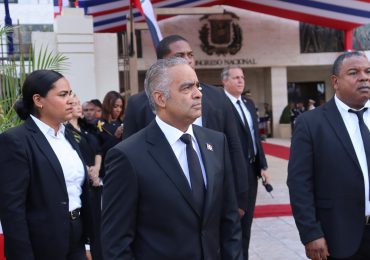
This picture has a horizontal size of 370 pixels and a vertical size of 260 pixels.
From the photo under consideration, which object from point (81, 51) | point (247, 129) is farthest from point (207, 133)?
point (81, 51)

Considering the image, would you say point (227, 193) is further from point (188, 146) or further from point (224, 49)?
point (224, 49)

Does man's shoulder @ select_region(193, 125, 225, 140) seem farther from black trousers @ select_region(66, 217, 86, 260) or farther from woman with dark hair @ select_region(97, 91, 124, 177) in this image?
woman with dark hair @ select_region(97, 91, 124, 177)

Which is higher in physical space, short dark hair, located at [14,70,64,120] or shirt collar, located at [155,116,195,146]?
short dark hair, located at [14,70,64,120]

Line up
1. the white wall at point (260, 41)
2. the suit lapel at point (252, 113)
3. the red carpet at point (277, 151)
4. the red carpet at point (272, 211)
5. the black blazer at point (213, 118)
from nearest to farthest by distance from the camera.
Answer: the black blazer at point (213, 118) → the suit lapel at point (252, 113) → the red carpet at point (272, 211) → the red carpet at point (277, 151) → the white wall at point (260, 41)

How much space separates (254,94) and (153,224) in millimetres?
23604

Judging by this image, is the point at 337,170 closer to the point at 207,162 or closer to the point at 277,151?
the point at 207,162

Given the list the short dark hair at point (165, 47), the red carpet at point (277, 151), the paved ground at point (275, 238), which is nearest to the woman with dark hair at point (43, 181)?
the short dark hair at point (165, 47)

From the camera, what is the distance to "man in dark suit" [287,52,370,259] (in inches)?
127

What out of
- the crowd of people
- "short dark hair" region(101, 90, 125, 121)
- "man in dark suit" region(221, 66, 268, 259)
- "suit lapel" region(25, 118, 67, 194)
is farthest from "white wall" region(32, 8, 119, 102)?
"suit lapel" region(25, 118, 67, 194)

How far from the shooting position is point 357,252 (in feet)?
10.7

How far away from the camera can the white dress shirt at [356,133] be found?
325 centimetres

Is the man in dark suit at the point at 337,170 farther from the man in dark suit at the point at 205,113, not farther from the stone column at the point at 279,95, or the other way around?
the stone column at the point at 279,95

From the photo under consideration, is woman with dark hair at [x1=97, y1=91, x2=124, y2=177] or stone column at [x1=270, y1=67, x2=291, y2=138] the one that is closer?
woman with dark hair at [x1=97, y1=91, x2=124, y2=177]

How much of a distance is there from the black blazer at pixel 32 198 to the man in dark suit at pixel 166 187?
0.80m
